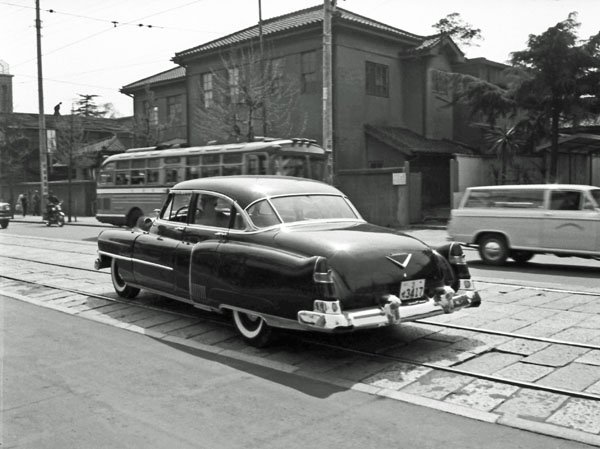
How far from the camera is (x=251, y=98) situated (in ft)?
83.7

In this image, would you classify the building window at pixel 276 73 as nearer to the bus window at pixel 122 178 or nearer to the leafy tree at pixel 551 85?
the bus window at pixel 122 178

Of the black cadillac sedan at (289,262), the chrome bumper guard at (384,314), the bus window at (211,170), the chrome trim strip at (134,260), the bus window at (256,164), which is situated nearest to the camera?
the chrome bumper guard at (384,314)

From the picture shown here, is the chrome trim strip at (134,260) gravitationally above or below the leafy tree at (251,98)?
below

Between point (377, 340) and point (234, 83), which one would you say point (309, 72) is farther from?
point (377, 340)

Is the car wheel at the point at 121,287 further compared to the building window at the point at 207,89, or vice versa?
the building window at the point at 207,89

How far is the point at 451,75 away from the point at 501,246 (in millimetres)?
16730

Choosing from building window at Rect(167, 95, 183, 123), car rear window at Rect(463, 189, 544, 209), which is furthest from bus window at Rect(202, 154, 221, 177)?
building window at Rect(167, 95, 183, 123)

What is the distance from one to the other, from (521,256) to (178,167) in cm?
1168

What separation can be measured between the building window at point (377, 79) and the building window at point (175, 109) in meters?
12.6

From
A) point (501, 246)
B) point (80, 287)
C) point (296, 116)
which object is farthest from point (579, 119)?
point (80, 287)

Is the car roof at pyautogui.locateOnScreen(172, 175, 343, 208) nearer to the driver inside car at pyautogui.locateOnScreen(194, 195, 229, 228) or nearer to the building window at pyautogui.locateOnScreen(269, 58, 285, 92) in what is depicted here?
the driver inside car at pyautogui.locateOnScreen(194, 195, 229, 228)

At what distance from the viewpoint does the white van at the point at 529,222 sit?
468 inches

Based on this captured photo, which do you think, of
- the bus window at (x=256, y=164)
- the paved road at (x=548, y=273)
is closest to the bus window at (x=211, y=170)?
the bus window at (x=256, y=164)

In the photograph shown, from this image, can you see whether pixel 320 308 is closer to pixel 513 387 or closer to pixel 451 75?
pixel 513 387
